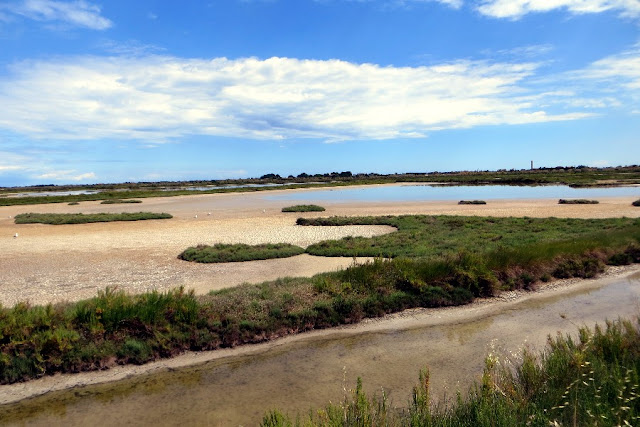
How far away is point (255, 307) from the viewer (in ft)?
33.5

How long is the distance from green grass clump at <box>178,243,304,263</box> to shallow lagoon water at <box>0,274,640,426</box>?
8.10 m

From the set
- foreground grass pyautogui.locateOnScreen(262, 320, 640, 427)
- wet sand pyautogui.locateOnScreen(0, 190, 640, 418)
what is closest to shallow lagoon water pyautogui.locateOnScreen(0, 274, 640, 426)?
wet sand pyautogui.locateOnScreen(0, 190, 640, 418)

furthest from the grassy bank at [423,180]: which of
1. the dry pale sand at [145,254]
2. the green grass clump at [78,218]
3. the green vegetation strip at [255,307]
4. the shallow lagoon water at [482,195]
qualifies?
the green vegetation strip at [255,307]

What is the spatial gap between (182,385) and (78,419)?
1.60 meters

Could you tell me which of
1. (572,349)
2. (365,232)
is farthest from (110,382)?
(365,232)

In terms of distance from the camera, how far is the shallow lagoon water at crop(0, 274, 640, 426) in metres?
6.68

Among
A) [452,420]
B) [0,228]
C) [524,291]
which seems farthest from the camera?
[0,228]

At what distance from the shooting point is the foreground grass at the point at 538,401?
4449 millimetres

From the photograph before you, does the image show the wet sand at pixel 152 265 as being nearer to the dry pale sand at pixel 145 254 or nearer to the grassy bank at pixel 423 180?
the dry pale sand at pixel 145 254

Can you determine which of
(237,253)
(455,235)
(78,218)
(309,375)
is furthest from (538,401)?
(78,218)

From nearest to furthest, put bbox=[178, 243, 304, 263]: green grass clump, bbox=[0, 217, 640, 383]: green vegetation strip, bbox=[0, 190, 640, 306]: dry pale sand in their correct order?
bbox=[0, 217, 640, 383]: green vegetation strip, bbox=[0, 190, 640, 306]: dry pale sand, bbox=[178, 243, 304, 263]: green grass clump

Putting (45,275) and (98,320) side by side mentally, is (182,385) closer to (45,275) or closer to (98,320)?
(98,320)

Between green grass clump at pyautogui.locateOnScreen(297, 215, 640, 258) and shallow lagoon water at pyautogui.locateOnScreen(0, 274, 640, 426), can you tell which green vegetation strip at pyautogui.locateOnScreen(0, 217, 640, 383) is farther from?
green grass clump at pyautogui.locateOnScreen(297, 215, 640, 258)

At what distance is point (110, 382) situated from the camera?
7.77 m
